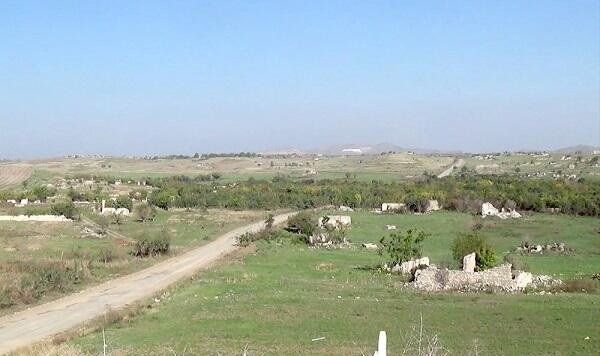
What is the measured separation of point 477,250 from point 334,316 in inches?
689

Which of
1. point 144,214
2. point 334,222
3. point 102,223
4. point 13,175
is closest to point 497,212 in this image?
point 334,222

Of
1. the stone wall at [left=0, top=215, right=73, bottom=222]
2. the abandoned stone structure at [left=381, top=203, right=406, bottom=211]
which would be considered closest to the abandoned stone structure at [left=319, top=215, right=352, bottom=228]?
the abandoned stone structure at [left=381, top=203, right=406, bottom=211]

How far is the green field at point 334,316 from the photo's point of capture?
23.5 metres

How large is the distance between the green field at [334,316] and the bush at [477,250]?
4470 mm

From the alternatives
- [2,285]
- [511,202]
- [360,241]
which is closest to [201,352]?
[2,285]

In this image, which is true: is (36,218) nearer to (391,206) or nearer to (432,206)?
(391,206)

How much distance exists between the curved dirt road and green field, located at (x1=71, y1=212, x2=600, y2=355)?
8.54ft

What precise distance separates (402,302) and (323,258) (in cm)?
1950

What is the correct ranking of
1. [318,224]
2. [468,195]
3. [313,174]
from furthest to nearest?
1. [313,174]
2. [468,195]
3. [318,224]

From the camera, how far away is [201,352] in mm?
22500

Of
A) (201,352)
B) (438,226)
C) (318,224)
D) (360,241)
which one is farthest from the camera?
(438,226)

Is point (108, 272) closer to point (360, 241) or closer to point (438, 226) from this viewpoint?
point (360, 241)

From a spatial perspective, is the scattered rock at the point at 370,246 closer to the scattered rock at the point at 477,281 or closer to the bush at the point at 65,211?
the scattered rock at the point at 477,281

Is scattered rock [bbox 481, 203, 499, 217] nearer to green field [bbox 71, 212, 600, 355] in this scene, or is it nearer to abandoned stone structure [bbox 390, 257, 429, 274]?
green field [bbox 71, 212, 600, 355]
